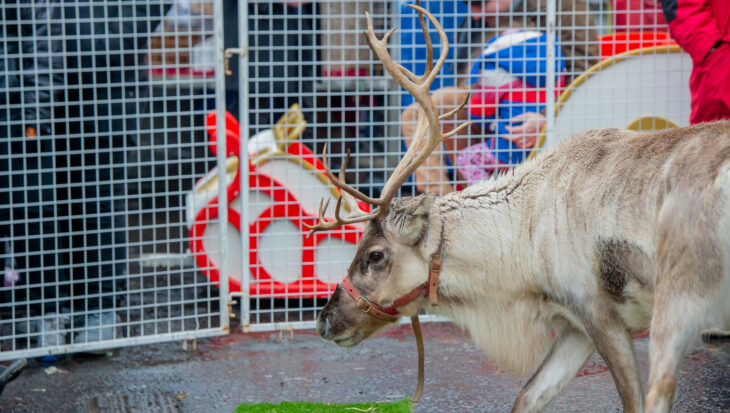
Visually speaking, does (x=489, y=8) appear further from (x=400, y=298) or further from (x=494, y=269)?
(x=400, y=298)

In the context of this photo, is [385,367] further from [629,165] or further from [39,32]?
[39,32]

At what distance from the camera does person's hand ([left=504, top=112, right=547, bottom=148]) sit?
21.1 ft

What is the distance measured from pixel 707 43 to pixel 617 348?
2584 mm

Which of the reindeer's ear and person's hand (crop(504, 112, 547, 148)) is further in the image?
person's hand (crop(504, 112, 547, 148))

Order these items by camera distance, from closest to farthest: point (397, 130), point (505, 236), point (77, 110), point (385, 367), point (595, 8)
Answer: point (505, 236), point (385, 367), point (77, 110), point (397, 130), point (595, 8)

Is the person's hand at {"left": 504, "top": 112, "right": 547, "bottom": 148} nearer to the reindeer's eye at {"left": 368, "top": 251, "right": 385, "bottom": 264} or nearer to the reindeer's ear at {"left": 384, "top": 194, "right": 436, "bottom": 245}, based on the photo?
the reindeer's ear at {"left": 384, "top": 194, "right": 436, "bottom": 245}

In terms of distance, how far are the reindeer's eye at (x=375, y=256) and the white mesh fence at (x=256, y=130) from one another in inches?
72.6

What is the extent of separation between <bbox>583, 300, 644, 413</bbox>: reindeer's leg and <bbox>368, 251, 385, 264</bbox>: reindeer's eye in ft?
3.06

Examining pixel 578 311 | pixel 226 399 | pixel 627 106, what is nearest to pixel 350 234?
pixel 226 399

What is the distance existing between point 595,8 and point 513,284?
3.92 metres

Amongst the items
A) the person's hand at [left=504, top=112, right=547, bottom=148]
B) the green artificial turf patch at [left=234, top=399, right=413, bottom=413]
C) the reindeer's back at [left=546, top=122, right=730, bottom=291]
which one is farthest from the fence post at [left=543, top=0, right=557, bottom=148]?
the green artificial turf patch at [left=234, top=399, right=413, bottom=413]

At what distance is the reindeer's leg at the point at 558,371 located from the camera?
4.17 m

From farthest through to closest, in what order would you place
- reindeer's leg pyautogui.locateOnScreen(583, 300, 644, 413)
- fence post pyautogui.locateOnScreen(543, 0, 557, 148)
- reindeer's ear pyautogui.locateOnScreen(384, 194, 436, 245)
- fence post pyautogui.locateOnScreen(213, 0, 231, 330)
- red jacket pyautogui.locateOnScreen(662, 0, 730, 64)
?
fence post pyautogui.locateOnScreen(543, 0, 557, 148) < fence post pyautogui.locateOnScreen(213, 0, 231, 330) < red jacket pyautogui.locateOnScreen(662, 0, 730, 64) < reindeer's ear pyautogui.locateOnScreen(384, 194, 436, 245) < reindeer's leg pyautogui.locateOnScreen(583, 300, 644, 413)

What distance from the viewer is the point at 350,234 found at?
6.44 meters
